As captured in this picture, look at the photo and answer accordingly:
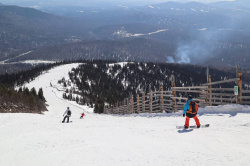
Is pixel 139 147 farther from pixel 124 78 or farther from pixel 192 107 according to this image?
pixel 124 78

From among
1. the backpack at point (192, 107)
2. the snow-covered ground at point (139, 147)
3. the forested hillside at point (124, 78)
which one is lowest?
the snow-covered ground at point (139, 147)

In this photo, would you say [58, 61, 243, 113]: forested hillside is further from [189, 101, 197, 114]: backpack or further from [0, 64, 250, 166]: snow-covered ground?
[189, 101, 197, 114]: backpack

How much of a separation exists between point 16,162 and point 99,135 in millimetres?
3982

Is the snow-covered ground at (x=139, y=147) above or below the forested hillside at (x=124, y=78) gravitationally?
below

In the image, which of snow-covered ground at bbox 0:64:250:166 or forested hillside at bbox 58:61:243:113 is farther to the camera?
forested hillside at bbox 58:61:243:113

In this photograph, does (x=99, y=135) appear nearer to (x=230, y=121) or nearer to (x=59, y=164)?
(x=59, y=164)

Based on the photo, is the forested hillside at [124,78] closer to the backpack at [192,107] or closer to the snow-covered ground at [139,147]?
A: the snow-covered ground at [139,147]

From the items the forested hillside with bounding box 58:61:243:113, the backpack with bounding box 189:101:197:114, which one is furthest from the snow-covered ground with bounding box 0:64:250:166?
the forested hillside with bounding box 58:61:243:113

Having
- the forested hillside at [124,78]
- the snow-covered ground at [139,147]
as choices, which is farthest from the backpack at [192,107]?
the forested hillside at [124,78]

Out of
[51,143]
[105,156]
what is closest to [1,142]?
[51,143]

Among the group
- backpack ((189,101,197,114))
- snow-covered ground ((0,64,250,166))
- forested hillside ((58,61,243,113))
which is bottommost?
snow-covered ground ((0,64,250,166))

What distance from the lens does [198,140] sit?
895 centimetres

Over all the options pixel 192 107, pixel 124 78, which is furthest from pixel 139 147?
pixel 124 78

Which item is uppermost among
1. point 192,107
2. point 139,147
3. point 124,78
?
point 124,78
